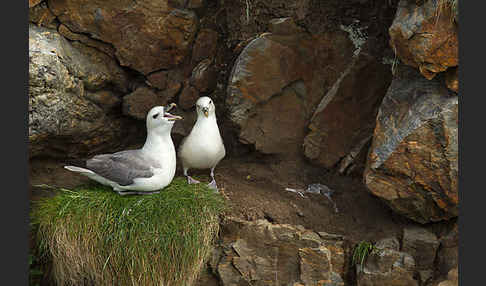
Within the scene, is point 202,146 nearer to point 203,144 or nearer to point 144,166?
point 203,144

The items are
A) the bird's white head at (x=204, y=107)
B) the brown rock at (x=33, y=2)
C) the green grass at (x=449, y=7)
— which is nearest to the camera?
the green grass at (x=449, y=7)

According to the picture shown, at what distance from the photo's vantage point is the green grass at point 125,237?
371 cm

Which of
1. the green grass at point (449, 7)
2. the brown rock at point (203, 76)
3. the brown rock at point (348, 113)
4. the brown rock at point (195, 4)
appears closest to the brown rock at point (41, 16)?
the brown rock at point (195, 4)

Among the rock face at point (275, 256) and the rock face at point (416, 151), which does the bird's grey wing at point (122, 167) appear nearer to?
the rock face at point (275, 256)

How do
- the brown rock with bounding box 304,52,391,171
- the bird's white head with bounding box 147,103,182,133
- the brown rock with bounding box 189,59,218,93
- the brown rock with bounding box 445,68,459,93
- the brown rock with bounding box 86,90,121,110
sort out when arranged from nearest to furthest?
the brown rock with bounding box 445,68,459,93
the bird's white head with bounding box 147,103,182,133
the brown rock with bounding box 304,52,391,171
the brown rock with bounding box 86,90,121,110
the brown rock with bounding box 189,59,218,93

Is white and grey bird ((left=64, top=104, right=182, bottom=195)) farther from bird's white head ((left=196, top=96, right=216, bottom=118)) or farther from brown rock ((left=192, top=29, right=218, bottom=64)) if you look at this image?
brown rock ((left=192, top=29, right=218, bottom=64))

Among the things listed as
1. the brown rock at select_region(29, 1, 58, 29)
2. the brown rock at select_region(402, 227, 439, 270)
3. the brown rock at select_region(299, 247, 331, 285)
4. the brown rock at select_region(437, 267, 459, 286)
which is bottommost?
the brown rock at select_region(299, 247, 331, 285)

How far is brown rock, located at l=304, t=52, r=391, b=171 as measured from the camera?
4.35 meters

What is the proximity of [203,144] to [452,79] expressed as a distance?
188 centimetres

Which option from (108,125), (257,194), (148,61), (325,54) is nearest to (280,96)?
(325,54)

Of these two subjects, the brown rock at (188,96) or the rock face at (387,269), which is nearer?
the rock face at (387,269)

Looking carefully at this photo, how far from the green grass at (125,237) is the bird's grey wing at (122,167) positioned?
0.16 m

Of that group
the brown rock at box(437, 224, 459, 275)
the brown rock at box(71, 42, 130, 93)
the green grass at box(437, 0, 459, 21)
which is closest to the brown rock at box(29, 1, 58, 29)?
the brown rock at box(71, 42, 130, 93)

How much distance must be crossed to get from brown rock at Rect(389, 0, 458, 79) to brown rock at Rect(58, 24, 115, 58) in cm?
228
